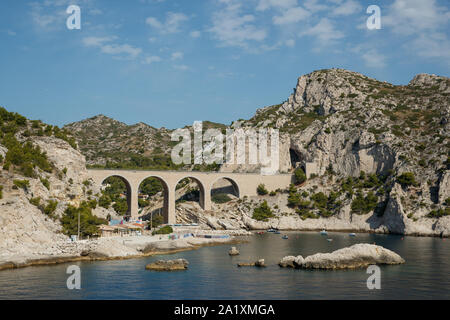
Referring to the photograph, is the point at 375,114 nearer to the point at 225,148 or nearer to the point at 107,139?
the point at 225,148

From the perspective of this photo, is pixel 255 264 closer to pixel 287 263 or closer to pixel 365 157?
pixel 287 263

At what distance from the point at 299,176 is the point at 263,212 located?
42.4 feet

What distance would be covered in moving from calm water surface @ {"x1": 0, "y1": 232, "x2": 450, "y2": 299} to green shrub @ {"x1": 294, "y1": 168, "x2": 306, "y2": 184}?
48720 millimetres

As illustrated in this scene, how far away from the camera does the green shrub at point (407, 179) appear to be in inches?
2798

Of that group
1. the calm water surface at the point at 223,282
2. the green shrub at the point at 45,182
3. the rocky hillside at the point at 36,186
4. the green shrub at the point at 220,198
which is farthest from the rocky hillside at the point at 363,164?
the calm water surface at the point at 223,282

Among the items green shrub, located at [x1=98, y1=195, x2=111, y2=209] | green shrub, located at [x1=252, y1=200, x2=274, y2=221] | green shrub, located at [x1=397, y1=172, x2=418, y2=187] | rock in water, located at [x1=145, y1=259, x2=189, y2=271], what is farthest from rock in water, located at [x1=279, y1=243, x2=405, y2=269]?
green shrub, located at [x1=252, y1=200, x2=274, y2=221]

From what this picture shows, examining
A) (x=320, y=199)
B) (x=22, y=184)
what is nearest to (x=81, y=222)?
(x=22, y=184)

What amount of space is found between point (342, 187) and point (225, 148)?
35344 millimetres

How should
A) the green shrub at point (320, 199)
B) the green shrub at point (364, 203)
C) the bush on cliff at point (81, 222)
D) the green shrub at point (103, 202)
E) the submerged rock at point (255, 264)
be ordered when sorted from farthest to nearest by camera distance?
the green shrub at point (320, 199) < the green shrub at point (364, 203) < the green shrub at point (103, 202) < the bush on cliff at point (81, 222) < the submerged rock at point (255, 264)

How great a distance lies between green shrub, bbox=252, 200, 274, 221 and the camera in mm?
81188

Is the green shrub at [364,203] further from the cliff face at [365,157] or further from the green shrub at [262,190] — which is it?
the green shrub at [262,190]

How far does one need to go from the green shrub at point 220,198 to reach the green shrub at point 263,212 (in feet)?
24.7

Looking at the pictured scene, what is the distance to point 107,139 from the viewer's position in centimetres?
15212

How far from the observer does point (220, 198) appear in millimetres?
88125
